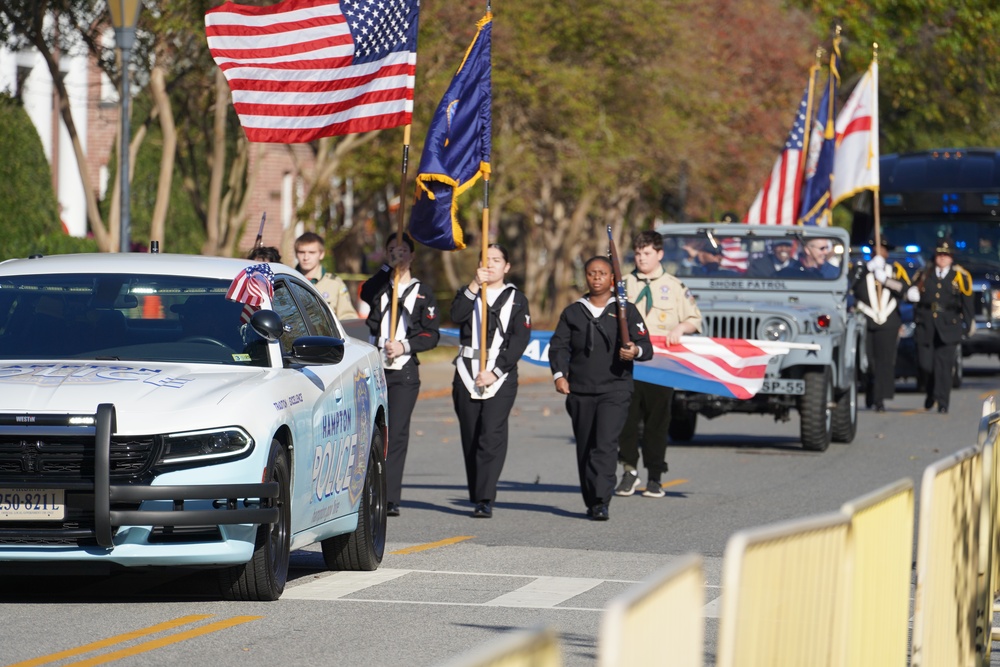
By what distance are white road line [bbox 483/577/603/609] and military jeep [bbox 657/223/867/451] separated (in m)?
8.62

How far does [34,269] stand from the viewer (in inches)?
366

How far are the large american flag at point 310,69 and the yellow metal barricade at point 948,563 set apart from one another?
752cm

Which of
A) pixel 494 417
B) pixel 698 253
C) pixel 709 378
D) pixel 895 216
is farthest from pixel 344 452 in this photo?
pixel 895 216

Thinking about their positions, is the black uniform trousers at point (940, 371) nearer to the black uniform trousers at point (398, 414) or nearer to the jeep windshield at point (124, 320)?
the black uniform trousers at point (398, 414)

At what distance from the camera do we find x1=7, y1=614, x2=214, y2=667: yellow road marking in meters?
6.98

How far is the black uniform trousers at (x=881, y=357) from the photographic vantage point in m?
23.4

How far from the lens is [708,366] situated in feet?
48.5

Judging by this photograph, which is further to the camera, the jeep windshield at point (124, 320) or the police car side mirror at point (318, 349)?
the jeep windshield at point (124, 320)

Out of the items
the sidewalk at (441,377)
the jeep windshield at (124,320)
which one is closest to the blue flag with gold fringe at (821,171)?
the sidewalk at (441,377)

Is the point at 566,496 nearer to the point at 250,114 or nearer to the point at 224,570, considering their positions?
the point at 250,114

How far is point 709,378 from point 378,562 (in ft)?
17.1

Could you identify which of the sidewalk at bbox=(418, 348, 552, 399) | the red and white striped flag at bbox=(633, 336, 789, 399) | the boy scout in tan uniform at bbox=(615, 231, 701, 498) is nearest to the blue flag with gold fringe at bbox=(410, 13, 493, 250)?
the boy scout in tan uniform at bbox=(615, 231, 701, 498)

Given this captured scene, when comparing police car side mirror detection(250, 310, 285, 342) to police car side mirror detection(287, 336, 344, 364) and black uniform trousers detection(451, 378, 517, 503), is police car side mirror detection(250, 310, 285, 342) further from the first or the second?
black uniform trousers detection(451, 378, 517, 503)

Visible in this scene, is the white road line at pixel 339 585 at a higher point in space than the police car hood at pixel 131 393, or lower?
lower
